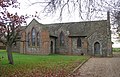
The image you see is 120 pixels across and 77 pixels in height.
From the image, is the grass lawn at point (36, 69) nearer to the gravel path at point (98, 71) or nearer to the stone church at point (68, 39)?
the gravel path at point (98, 71)

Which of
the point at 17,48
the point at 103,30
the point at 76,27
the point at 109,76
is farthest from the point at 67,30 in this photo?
the point at 109,76

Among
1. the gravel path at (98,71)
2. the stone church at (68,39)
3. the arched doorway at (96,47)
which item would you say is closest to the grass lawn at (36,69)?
Answer: the gravel path at (98,71)

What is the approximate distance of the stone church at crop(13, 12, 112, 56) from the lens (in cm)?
3954

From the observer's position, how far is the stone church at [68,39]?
39541mm

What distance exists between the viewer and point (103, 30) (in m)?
40.4

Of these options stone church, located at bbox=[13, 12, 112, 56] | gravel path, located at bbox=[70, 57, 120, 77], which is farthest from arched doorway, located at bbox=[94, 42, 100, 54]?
gravel path, located at bbox=[70, 57, 120, 77]

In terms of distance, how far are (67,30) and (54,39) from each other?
3464mm

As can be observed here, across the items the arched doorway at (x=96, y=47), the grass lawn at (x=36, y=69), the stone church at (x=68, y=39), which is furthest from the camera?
the arched doorway at (x=96, y=47)

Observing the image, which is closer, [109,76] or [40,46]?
[109,76]

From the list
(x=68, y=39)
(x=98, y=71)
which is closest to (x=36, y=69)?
(x=98, y=71)

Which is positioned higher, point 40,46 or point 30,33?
point 30,33

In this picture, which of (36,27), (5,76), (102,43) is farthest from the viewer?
(36,27)

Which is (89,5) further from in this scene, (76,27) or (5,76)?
(76,27)

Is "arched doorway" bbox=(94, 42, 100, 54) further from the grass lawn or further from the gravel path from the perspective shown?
the gravel path
